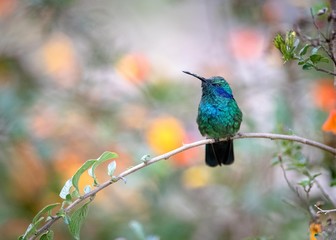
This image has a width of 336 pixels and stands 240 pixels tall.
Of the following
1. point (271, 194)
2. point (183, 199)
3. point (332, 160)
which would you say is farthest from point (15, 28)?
point (332, 160)

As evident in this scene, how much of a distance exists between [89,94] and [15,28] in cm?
95

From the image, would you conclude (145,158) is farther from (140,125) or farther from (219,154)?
(140,125)

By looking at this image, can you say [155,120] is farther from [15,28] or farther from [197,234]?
[15,28]

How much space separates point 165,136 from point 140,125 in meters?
0.53

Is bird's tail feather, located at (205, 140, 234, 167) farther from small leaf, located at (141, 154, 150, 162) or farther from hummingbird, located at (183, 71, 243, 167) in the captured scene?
small leaf, located at (141, 154, 150, 162)

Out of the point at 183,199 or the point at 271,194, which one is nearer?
the point at 271,194

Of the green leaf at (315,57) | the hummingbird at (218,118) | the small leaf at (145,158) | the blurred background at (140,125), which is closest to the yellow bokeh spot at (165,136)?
the blurred background at (140,125)

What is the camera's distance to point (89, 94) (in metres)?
3.54

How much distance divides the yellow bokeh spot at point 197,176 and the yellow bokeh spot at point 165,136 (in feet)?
0.68

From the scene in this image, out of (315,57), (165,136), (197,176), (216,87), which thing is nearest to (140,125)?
(165,136)

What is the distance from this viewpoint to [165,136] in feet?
9.80

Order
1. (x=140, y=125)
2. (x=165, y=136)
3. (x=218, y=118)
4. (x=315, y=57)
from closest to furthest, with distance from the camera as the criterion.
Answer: (x=315, y=57) → (x=218, y=118) → (x=165, y=136) → (x=140, y=125)

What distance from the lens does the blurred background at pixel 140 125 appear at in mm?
2916

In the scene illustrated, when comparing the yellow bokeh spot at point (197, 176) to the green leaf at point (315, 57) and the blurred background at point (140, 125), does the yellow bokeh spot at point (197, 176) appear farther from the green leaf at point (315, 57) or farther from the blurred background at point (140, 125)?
the green leaf at point (315, 57)
